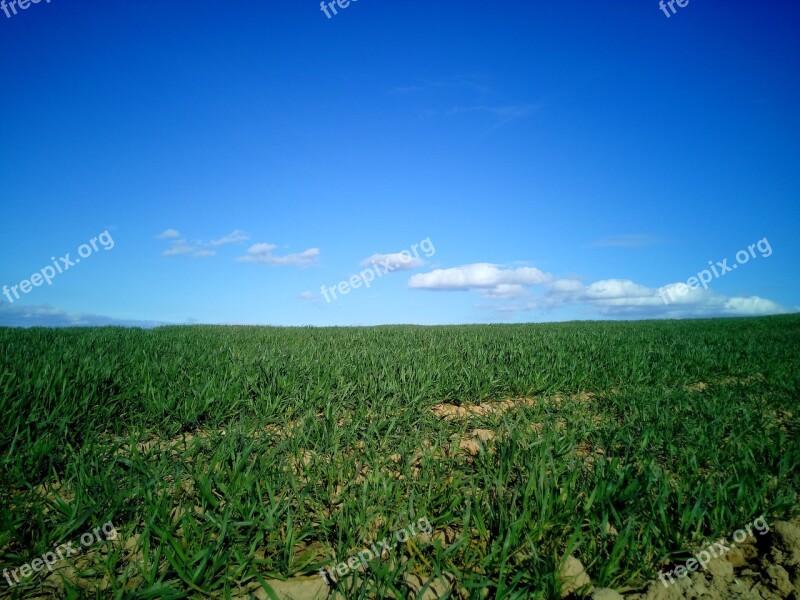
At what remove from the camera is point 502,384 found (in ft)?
18.0

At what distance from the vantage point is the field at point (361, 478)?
2092 millimetres

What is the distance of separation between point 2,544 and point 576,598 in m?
3.04

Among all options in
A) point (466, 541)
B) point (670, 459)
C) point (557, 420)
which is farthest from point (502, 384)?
point (466, 541)

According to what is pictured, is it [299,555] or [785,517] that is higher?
[299,555]

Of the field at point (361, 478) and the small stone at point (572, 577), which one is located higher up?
the field at point (361, 478)

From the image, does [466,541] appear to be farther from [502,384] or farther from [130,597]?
[502,384]

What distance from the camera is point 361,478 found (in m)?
3.00

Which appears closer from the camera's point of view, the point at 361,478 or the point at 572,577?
the point at 572,577

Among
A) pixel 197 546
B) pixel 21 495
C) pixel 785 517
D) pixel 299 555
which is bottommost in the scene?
pixel 785 517

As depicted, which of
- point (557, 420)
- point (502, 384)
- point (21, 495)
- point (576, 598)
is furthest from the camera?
point (502, 384)

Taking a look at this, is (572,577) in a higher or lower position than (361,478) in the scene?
lower

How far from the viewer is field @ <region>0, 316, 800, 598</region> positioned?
209 cm

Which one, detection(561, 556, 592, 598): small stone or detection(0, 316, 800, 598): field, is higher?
detection(0, 316, 800, 598): field

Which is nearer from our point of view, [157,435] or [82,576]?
[82,576]
